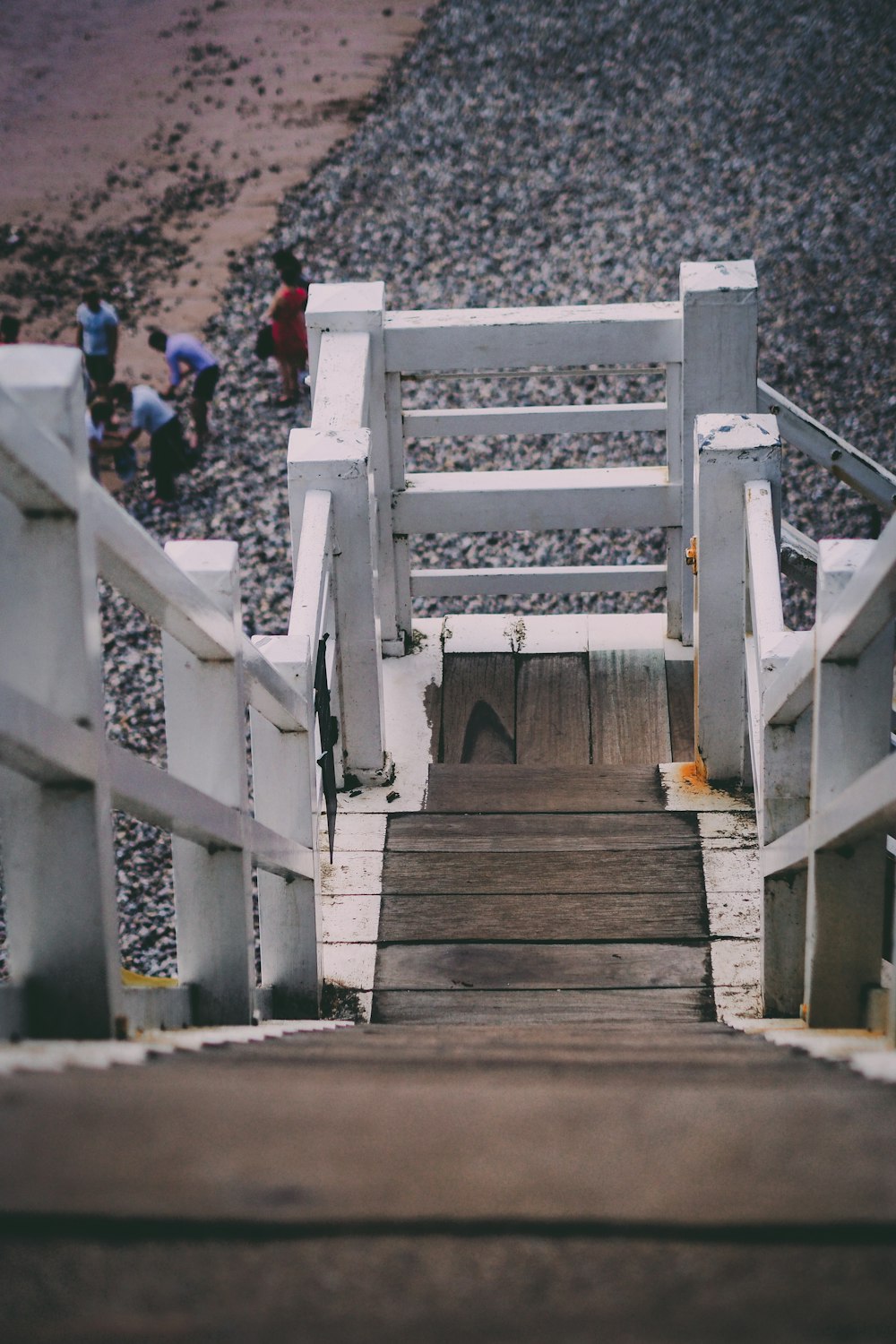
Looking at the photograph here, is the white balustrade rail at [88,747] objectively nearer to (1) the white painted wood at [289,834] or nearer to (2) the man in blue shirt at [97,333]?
(1) the white painted wood at [289,834]

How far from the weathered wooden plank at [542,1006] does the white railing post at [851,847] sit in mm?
998

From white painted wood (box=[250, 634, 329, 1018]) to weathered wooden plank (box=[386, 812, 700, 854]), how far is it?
867 mm

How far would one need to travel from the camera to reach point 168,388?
13625mm

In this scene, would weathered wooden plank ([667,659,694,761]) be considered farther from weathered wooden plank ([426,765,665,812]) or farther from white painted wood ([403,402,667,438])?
white painted wood ([403,402,667,438])

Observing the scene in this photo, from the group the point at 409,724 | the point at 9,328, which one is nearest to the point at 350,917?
the point at 409,724

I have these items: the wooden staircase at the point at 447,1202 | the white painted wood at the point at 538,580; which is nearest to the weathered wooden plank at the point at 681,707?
the white painted wood at the point at 538,580

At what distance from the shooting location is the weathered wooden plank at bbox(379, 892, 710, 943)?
13.1 feet

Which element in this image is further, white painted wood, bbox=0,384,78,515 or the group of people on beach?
the group of people on beach

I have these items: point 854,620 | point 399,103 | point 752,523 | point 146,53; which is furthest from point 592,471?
point 146,53

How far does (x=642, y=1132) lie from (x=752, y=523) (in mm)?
2861

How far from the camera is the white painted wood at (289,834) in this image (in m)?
3.37

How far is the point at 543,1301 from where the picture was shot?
37.8 inches

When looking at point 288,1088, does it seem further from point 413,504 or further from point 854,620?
point 413,504

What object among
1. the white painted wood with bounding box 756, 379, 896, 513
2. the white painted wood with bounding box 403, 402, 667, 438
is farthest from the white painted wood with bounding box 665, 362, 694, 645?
the white painted wood with bounding box 756, 379, 896, 513
